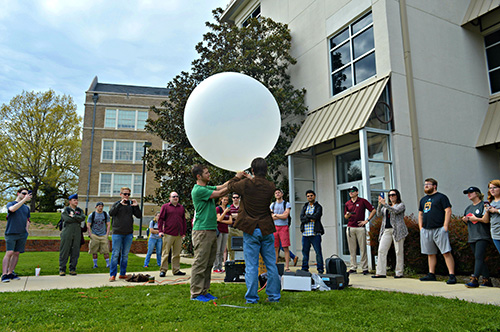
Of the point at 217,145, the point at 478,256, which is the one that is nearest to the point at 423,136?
the point at 478,256

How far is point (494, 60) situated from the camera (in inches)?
449

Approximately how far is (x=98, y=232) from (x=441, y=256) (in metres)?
8.69

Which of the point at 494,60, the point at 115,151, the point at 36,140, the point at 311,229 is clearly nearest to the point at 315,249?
the point at 311,229

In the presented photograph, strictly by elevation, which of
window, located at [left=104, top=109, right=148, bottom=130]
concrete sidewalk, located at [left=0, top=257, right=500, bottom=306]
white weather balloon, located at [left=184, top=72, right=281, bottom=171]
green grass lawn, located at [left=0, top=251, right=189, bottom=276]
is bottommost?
green grass lawn, located at [left=0, top=251, right=189, bottom=276]

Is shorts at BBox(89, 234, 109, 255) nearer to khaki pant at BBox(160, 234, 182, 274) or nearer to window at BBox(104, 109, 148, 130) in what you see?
khaki pant at BBox(160, 234, 182, 274)

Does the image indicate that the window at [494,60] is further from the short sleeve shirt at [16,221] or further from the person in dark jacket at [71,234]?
the short sleeve shirt at [16,221]

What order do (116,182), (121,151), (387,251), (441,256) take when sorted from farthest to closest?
(121,151), (116,182), (387,251), (441,256)

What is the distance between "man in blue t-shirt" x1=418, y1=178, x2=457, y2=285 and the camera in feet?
21.0

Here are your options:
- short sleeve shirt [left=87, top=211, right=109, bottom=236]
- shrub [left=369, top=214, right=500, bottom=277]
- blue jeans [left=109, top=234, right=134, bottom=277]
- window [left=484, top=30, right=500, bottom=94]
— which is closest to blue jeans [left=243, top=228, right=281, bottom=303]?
blue jeans [left=109, top=234, right=134, bottom=277]

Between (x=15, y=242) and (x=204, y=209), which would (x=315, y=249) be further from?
(x=15, y=242)

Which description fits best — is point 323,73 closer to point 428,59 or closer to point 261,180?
point 428,59

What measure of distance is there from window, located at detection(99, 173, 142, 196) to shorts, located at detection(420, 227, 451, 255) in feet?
117

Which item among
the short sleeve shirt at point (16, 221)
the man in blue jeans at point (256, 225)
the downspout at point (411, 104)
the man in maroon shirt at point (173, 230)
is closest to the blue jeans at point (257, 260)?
the man in blue jeans at point (256, 225)

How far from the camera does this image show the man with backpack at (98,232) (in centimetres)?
956
